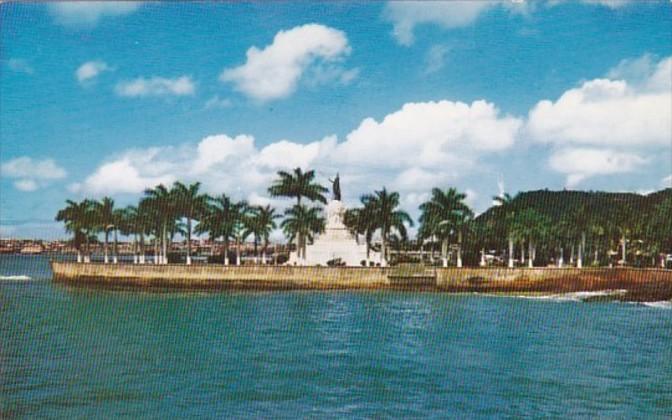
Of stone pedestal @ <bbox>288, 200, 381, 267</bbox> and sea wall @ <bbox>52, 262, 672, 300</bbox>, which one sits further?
stone pedestal @ <bbox>288, 200, 381, 267</bbox>

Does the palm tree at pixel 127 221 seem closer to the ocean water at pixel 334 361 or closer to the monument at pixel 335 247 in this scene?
the monument at pixel 335 247

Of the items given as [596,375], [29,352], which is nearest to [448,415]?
[596,375]

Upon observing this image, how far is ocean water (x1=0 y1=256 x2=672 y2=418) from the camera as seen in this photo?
19.1m

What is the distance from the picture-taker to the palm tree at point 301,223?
225 ft

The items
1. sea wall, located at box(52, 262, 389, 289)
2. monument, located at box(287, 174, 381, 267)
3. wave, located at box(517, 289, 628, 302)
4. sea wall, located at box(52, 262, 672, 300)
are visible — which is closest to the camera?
wave, located at box(517, 289, 628, 302)

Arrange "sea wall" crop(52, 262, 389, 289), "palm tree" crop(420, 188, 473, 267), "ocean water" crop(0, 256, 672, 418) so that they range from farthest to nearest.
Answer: "palm tree" crop(420, 188, 473, 267) < "sea wall" crop(52, 262, 389, 289) < "ocean water" crop(0, 256, 672, 418)

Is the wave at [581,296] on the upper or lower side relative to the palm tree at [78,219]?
lower

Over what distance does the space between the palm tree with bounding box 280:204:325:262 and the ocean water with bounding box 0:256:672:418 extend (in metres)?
25.2

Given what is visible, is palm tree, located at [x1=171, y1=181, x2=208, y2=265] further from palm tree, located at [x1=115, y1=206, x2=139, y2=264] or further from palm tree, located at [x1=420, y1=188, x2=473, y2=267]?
palm tree, located at [x1=420, y1=188, x2=473, y2=267]

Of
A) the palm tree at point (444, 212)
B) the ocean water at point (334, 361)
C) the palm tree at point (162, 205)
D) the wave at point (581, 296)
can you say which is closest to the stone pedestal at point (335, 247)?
the palm tree at point (444, 212)

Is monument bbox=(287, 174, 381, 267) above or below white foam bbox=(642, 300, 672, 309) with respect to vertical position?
above

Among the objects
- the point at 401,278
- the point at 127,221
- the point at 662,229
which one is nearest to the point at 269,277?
the point at 401,278

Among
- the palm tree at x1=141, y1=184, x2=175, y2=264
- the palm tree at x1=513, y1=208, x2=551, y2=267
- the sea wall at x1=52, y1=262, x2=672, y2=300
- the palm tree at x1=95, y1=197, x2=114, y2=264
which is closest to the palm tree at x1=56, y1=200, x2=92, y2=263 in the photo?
the palm tree at x1=95, y1=197, x2=114, y2=264

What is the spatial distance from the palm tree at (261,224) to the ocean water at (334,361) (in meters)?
30.8
